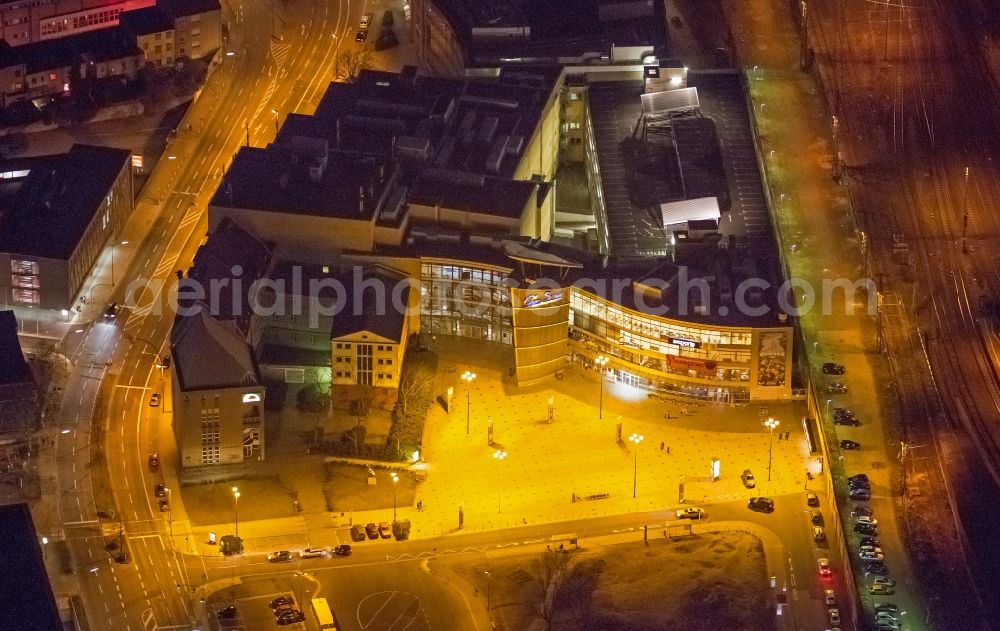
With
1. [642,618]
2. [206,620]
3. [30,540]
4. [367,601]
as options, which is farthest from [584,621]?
[30,540]

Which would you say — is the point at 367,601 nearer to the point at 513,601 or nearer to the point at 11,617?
the point at 513,601

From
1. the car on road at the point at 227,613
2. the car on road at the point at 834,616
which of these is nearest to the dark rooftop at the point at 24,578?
the car on road at the point at 227,613

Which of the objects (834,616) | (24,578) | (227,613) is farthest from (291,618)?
(834,616)

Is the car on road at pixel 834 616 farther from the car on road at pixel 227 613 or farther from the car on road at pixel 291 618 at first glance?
the car on road at pixel 227 613

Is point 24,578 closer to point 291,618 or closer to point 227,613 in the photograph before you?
point 227,613

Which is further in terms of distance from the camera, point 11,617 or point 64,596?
point 64,596

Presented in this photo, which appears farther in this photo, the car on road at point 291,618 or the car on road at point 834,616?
the car on road at point 291,618

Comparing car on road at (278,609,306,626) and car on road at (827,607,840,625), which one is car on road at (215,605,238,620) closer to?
car on road at (278,609,306,626)
